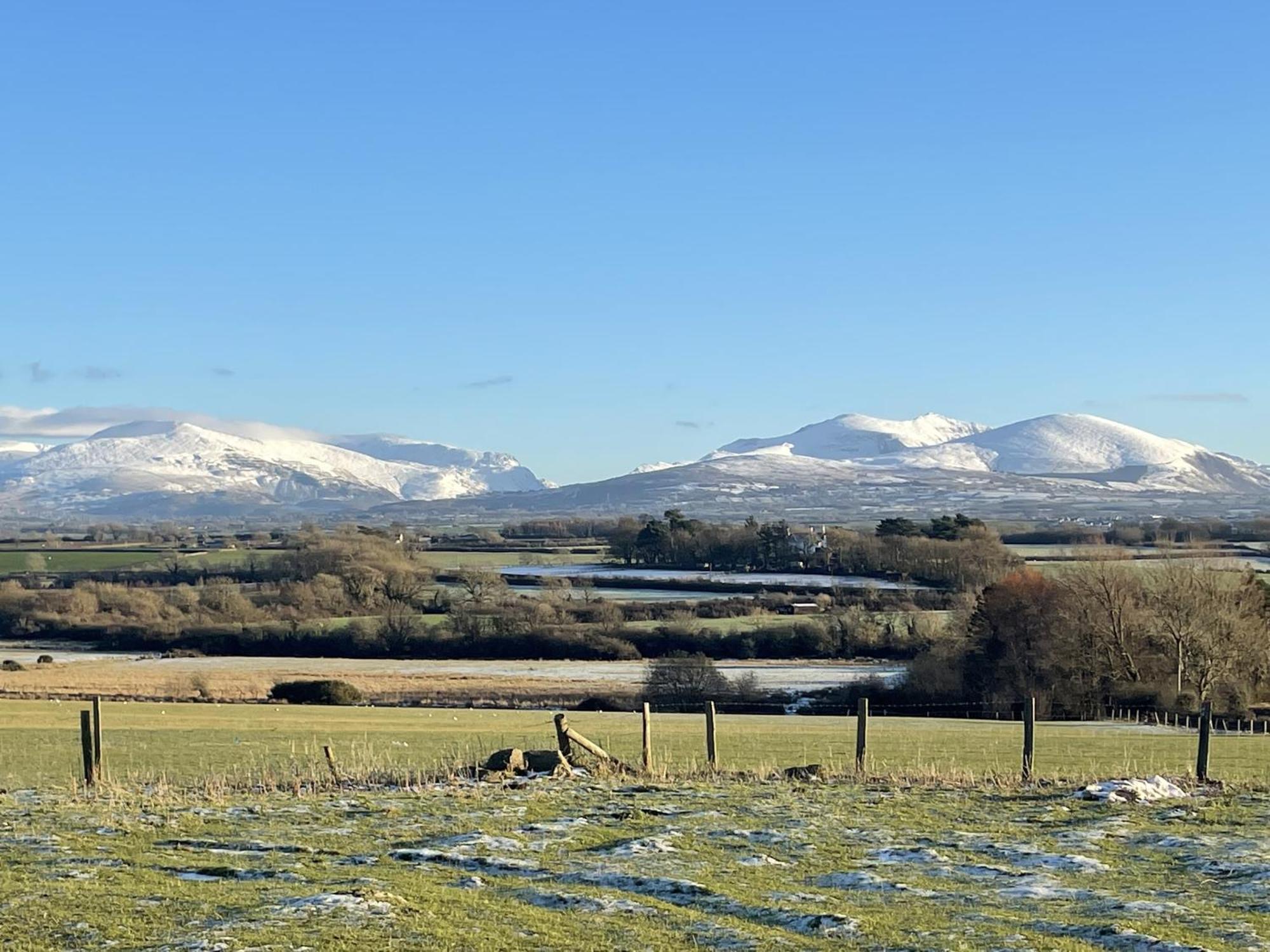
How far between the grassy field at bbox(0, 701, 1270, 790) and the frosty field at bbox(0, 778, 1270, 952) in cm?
410

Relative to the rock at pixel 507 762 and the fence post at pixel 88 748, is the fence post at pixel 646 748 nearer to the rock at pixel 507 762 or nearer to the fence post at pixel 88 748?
the rock at pixel 507 762

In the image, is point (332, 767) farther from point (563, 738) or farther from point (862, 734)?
point (862, 734)

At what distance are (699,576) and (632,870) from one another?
103 m

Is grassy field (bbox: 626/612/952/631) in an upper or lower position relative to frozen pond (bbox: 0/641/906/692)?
upper

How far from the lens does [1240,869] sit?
516 inches

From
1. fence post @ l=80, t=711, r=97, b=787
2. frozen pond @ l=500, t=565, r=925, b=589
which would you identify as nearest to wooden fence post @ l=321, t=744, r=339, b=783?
fence post @ l=80, t=711, r=97, b=787

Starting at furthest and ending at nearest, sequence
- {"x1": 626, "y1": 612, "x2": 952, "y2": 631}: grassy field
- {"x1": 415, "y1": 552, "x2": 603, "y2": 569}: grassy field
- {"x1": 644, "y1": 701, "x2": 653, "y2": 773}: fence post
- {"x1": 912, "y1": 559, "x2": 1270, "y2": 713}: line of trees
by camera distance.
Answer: {"x1": 415, "y1": 552, "x2": 603, "y2": 569}: grassy field → {"x1": 626, "y1": 612, "x2": 952, "y2": 631}: grassy field → {"x1": 912, "y1": 559, "x2": 1270, "y2": 713}: line of trees → {"x1": 644, "y1": 701, "x2": 653, "y2": 773}: fence post

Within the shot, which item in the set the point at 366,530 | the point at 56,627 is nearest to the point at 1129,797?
the point at 56,627

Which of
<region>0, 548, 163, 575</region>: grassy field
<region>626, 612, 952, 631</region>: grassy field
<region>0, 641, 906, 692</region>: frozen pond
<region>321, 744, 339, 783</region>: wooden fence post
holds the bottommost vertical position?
<region>0, 641, 906, 692</region>: frozen pond

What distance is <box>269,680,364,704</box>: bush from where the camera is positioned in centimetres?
5888

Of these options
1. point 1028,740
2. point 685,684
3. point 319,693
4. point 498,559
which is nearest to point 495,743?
point 1028,740

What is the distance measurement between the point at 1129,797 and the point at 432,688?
48.8m

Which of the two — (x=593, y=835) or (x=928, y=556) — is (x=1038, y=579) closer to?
(x=928, y=556)

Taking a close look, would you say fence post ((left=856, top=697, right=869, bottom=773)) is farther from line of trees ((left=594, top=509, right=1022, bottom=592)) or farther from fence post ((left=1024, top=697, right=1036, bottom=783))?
line of trees ((left=594, top=509, right=1022, bottom=592))
